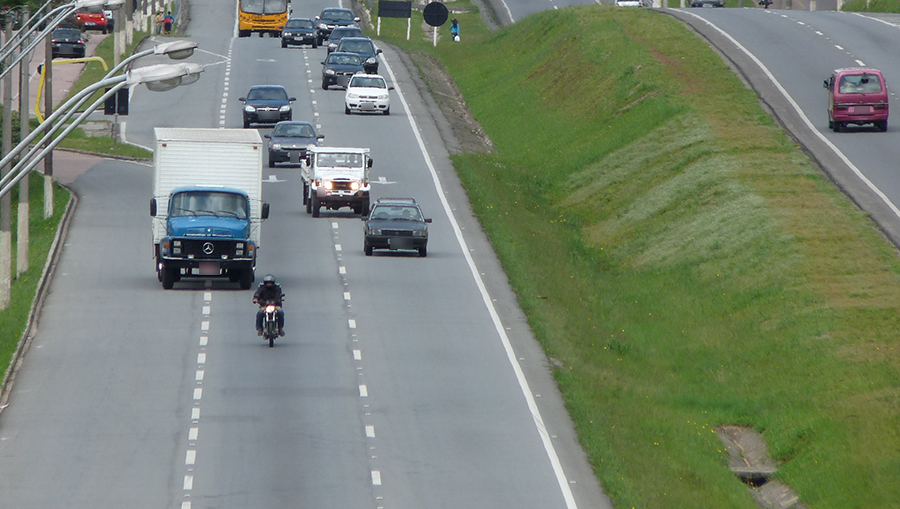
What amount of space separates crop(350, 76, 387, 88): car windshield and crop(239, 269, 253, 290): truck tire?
28.7 m

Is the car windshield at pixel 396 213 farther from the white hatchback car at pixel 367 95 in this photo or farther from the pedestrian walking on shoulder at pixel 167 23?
the pedestrian walking on shoulder at pixel 167 23

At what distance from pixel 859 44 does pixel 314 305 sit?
4025 centimetres

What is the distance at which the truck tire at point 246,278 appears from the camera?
33.8m

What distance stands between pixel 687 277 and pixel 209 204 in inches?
513

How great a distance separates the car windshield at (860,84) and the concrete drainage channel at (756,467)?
2258 cm

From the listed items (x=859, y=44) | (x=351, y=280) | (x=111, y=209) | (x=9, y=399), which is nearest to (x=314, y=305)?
(x=351, y=280)

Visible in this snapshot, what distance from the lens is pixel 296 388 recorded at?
2648 centimetres

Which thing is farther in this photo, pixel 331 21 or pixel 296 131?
pixel 331 21

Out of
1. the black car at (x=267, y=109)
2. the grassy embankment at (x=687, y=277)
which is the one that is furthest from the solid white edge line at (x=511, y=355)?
the black car at (x=267, y=109)

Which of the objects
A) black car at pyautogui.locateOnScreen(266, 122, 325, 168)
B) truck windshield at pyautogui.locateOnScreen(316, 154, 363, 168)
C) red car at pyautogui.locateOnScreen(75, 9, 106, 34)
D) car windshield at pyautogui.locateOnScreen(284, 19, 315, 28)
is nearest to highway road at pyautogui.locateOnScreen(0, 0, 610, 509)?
truck windshield at pyautogui.locateOnScreen(316, 154, 363, 168)

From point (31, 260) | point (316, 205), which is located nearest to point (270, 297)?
point (31, 260)

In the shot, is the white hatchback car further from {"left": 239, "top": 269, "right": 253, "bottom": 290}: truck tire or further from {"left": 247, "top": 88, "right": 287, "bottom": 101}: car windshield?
{"left": 239, "top": 269, "right": 253, "bottom": 290}: truck tire

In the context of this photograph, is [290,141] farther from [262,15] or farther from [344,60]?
[262,15]

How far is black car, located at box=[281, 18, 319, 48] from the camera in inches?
3123
